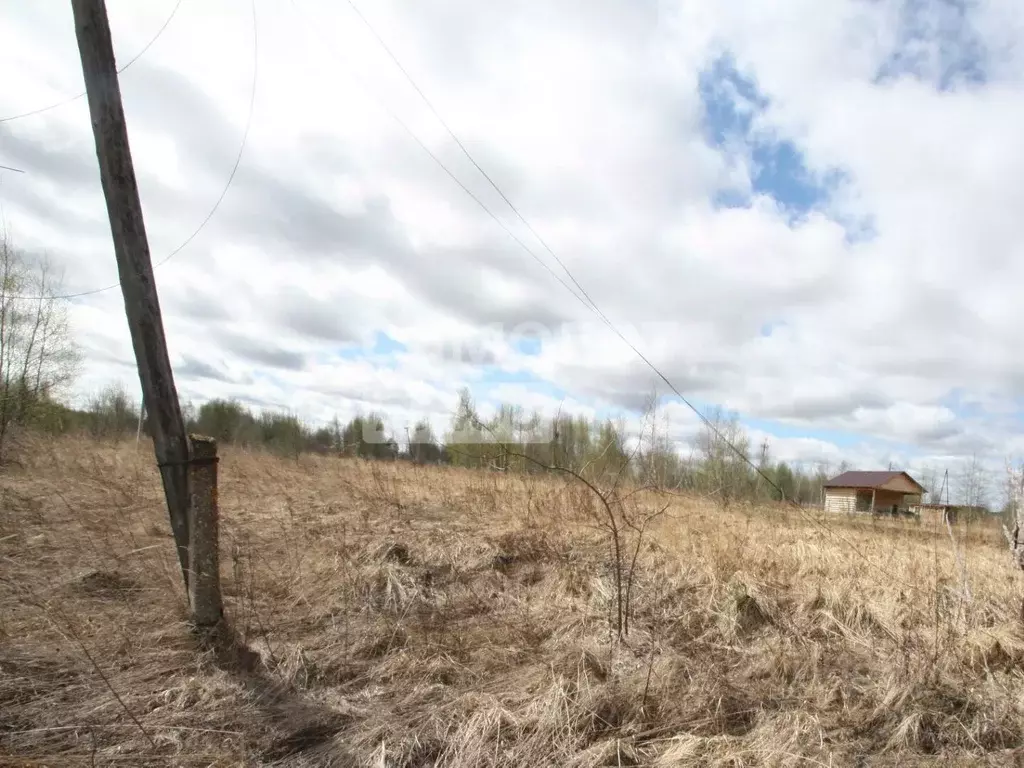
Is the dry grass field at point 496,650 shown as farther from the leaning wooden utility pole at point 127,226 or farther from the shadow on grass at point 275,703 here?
the leaning wooden utility pole at point 127,226

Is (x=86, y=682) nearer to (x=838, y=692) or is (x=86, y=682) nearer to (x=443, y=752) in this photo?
(x=443, y=752)

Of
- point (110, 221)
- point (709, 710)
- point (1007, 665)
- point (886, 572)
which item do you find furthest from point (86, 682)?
point (886, 572)

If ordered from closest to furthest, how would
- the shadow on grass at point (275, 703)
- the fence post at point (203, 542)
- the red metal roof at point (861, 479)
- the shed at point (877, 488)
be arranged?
the shadow on grass at point (275, 703), the fence post at point (203, 542), the shed at point (877, 488), the red metal roof at point (861, 479)

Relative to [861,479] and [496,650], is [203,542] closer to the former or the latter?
[496,650]

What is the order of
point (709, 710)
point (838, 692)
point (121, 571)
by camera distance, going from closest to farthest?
point (709, 710)
point (838, 692)
point (121, 571)

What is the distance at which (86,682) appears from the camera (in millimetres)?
3527

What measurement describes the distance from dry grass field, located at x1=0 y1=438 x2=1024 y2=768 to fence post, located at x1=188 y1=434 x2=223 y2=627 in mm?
208

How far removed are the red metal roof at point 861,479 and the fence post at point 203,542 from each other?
149 feet

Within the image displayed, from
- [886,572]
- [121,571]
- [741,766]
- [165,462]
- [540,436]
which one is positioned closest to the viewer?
[741,766]

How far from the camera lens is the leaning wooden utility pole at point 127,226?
4078mm

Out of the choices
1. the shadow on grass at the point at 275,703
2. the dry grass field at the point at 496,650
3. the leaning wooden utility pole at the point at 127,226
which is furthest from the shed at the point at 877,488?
the leaning wooden utility pole at the point at 127,226

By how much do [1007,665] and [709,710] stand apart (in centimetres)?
236

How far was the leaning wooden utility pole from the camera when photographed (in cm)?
408

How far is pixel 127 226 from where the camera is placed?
4098mm
